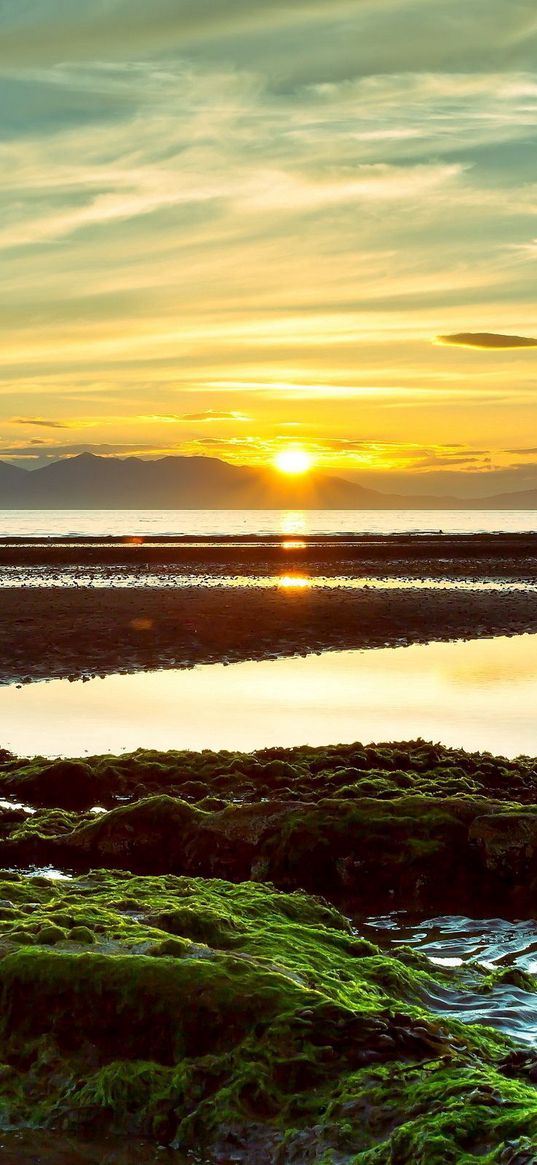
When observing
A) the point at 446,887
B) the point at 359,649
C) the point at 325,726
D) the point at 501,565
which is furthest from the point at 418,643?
the point at 501,565

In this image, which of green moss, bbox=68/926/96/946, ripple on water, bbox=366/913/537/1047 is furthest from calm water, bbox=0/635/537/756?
green moss, bbox=68/926/96/946

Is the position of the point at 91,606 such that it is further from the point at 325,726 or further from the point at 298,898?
the point at 298,898

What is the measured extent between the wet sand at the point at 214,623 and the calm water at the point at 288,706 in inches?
88.5

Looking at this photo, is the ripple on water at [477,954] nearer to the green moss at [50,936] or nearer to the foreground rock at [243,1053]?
the foreground rock at [243,1053]

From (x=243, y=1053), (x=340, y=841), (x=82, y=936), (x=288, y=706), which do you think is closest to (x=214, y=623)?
(x=288, y=706)

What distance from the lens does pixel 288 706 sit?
22.0 meters

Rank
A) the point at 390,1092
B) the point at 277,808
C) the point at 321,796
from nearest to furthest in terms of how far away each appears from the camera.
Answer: the point at 390,1092 → the point at 277,808 → the point at 321,796

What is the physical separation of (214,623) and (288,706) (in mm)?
14552

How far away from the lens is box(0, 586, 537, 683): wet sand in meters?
29.6

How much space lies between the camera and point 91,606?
1642 inches

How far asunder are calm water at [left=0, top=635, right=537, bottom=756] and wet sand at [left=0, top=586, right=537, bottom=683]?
225cm

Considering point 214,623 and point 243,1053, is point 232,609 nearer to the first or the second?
point 214,623

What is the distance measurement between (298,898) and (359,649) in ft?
74.4

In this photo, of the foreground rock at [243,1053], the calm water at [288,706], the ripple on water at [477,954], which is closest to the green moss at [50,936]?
the foreground rock at [243,1053]
